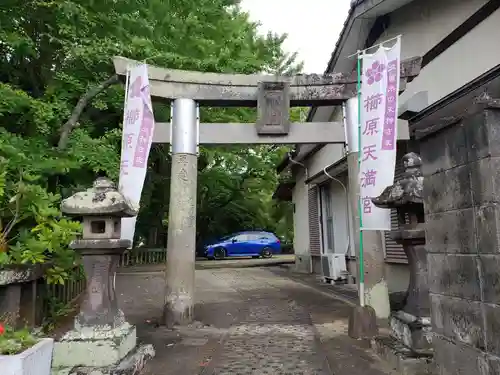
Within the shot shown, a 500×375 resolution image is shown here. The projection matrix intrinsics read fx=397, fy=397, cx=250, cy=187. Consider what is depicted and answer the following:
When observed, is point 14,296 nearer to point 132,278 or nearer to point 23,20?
point 23,20

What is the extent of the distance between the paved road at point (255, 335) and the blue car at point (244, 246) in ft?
42.6

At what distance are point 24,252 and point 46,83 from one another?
517 cm

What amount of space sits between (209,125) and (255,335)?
3923mm

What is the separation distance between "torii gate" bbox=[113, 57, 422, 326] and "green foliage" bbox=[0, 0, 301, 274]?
4.73 feet

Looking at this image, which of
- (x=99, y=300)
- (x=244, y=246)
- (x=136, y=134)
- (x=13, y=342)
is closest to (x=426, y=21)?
(x=136, y=134)

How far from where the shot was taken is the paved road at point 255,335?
492cm

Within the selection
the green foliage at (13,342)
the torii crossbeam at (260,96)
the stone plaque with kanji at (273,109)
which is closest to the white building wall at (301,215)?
the torii crossbeam at (260,96)

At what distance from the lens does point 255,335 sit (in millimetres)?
6398

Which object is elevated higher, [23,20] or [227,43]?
[227,43]

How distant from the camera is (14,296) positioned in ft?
18.2

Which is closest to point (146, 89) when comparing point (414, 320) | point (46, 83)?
point (46, 83)

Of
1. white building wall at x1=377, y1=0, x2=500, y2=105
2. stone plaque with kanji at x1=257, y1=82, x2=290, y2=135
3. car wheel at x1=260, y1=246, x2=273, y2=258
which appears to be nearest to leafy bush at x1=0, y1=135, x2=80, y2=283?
stone plaque with kanji at x1=257, y1=82, x2=290, y2=135

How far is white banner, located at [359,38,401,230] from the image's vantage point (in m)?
6.14

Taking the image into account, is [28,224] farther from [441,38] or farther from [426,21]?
[426,21]
